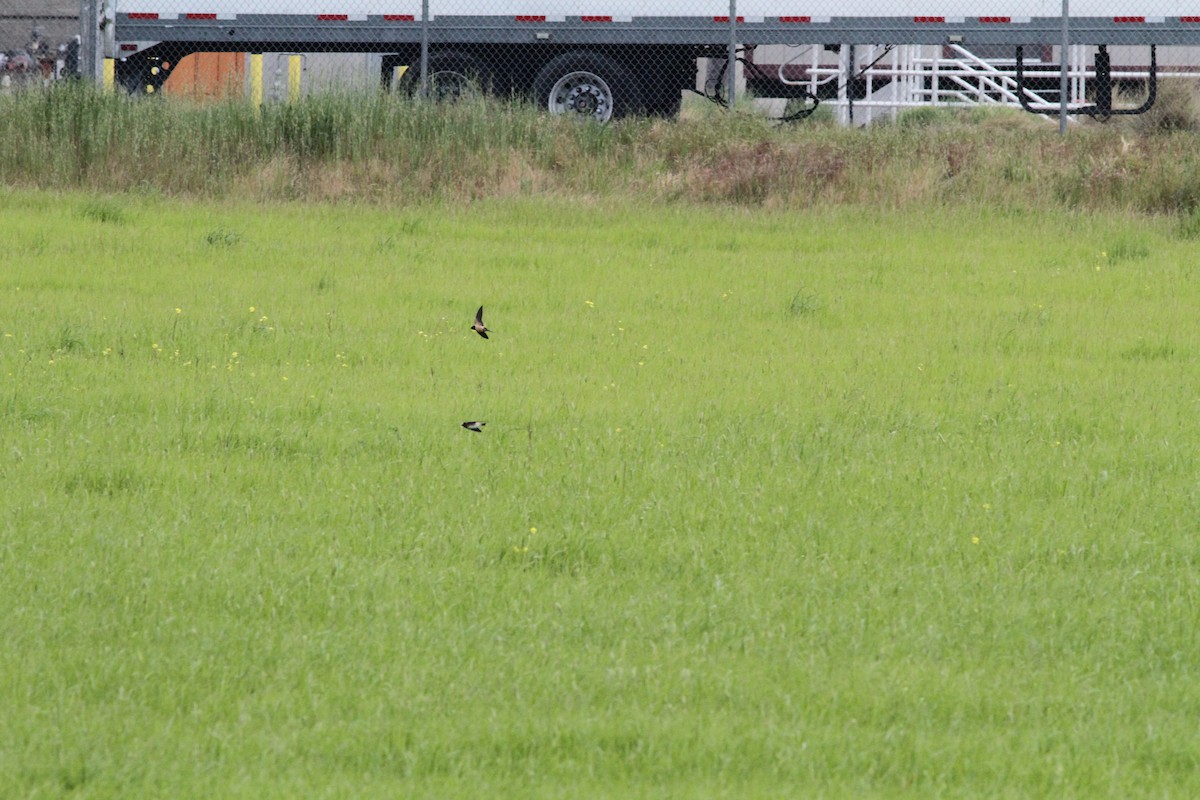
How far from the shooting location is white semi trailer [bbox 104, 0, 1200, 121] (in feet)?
64.7

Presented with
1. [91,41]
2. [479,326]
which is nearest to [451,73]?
[91,41]

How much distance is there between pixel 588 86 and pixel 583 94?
11 centimetres

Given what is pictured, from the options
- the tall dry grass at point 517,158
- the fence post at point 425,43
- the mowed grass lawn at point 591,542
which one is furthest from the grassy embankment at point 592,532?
the fence post at point 425,43

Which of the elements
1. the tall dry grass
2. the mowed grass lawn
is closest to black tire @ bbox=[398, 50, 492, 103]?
the tall dry grass

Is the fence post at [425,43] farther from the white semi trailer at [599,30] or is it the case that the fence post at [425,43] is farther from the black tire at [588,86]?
the black tire at [588,86]

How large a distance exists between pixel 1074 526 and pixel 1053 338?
13.7ft

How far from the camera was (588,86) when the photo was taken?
66.1ft

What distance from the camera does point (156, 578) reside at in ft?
16.5

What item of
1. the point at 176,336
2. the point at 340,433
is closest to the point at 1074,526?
the point at 340,433

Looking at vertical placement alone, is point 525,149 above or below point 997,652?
above

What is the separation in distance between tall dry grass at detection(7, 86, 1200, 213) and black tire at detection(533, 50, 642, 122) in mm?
2696

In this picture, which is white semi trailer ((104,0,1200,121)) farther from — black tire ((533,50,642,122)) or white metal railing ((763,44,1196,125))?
white metal railing ((763,44,1196,125))

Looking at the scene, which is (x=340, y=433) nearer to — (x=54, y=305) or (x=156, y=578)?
(x=156, y=578)

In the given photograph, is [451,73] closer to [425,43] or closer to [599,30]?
[425,43]
